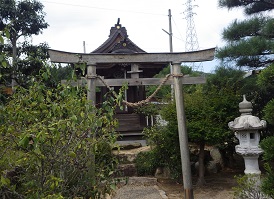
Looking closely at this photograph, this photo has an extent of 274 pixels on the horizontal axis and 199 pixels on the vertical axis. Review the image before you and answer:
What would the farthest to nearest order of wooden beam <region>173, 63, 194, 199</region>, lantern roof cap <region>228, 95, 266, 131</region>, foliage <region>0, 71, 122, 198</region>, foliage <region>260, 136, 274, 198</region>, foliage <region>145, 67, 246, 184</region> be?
foliage <region>145, 67, 246, 184</region>
lantern roof cap <region>228, 95, 266, 131</region>
wooden beam <region>173, 63, 194, 199</region>
foliage <region>260, 136, 274, 198</region>
foliage <region>0, 71, 122, 198</region>

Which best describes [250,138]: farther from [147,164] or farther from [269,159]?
[147,164]

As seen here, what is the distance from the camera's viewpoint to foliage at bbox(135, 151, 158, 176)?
789 centimetres

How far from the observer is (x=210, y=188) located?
21.0 feet

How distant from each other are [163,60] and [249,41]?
212 centimetres

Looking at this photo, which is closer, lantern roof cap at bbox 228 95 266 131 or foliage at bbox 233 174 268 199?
foliage at bbox 233 174 268 199

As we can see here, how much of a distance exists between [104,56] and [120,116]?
596 centimetres

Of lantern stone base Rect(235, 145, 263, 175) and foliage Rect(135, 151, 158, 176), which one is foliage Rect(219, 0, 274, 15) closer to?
lantern stone base Rect(235, 145, 263, 175)

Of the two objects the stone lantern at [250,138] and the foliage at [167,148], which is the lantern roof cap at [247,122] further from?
the foliage at [167,148]

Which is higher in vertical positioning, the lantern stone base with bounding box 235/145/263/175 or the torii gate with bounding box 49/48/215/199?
the torii gate with bounding box 49/48/215/199

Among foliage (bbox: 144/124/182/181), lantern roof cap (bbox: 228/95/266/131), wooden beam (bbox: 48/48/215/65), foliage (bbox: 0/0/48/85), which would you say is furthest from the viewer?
foliage (bbox: 0/0/48/85)

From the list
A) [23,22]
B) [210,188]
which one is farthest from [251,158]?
[23,22]

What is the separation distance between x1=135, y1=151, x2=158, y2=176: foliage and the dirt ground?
599 mm

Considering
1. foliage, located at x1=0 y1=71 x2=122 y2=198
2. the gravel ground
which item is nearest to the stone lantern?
the gravel ground

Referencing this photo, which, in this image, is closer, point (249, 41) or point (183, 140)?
point (183, 140)
